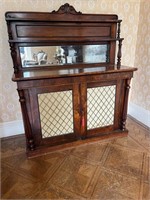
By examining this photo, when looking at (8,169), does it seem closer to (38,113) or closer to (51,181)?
(51,181)

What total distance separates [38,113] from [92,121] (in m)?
0.68

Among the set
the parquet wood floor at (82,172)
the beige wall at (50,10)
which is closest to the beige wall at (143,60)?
the beige wall at (50,10)

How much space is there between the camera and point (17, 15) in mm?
1789

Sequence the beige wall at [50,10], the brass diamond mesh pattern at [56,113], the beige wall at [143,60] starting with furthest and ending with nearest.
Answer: the beige wall at [143,60] → the beige wall at [50,10] → the brass diamond mesh pattern at [56,113]

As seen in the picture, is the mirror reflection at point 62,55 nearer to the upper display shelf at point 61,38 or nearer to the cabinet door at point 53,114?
the upper display shelf at point 61,38

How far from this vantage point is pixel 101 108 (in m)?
2.04

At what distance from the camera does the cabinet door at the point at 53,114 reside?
1.74 m

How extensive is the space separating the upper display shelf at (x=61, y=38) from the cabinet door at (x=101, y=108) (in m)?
0.31

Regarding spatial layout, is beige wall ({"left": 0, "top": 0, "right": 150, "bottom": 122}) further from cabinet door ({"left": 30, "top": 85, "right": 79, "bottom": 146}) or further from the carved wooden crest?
cabinet door ({"left": 30, "top": 85, "right": 79, "bottom": 146})

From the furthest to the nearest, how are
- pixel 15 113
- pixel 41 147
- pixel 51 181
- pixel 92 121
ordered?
pixel 15 113
pixel 92 121
pixel 41 147
pixel 51 181

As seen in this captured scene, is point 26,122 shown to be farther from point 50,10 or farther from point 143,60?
point 143,60

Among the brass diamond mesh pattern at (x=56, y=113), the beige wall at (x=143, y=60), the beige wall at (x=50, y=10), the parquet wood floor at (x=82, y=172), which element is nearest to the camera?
the parquet wood floor at (x=82, y=172)

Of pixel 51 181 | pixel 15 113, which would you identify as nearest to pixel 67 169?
pixel 51 181

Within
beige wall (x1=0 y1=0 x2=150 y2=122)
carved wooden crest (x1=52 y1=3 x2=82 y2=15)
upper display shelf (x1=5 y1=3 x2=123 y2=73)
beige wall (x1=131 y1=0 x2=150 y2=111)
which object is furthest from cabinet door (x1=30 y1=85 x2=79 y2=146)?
beige wall (x1=131 y1=0 x2=150 y2=111)
